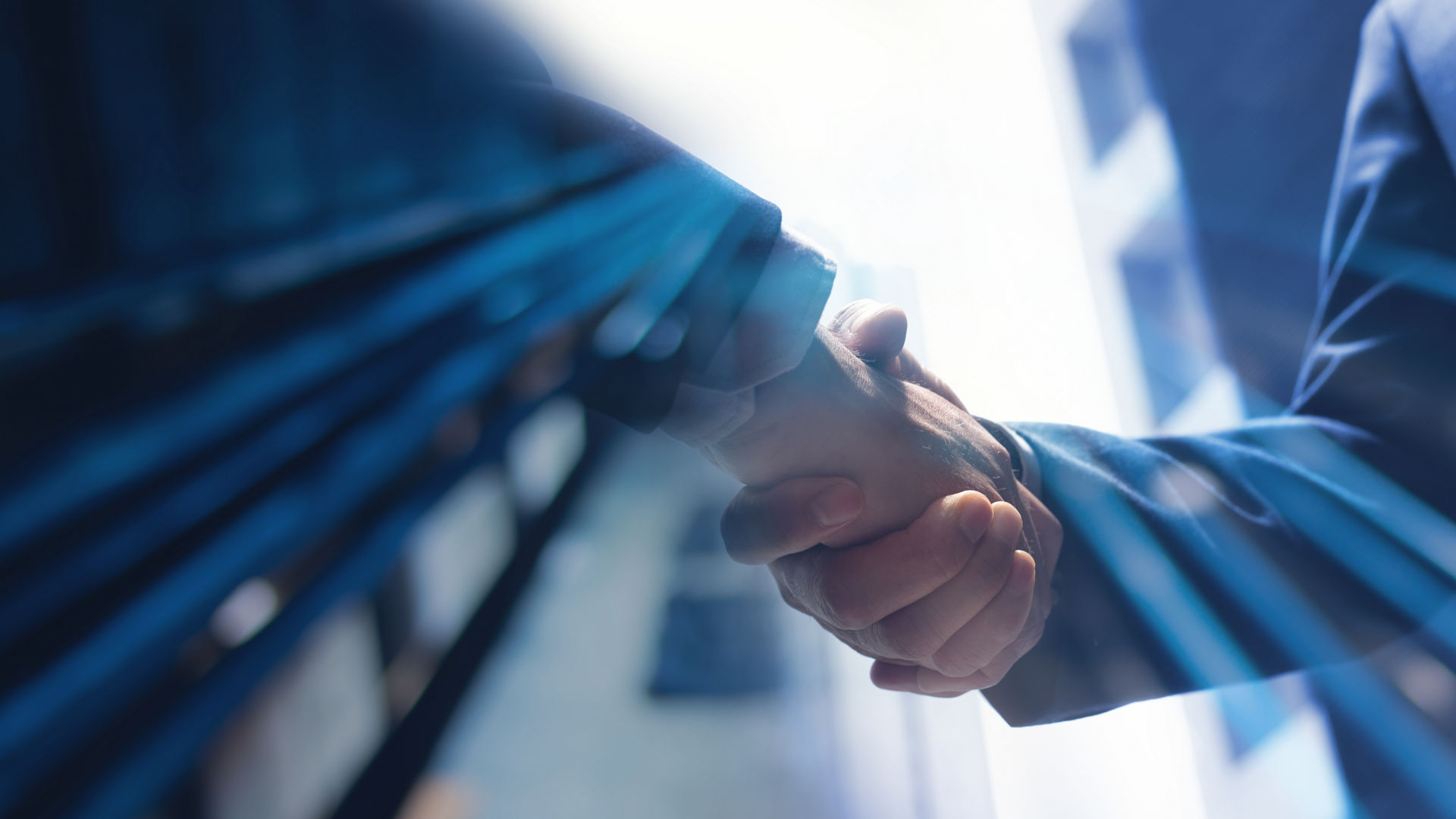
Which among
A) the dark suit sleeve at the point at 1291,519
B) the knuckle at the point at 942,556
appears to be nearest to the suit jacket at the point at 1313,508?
the dark suit sleeve at the point at 1291,519

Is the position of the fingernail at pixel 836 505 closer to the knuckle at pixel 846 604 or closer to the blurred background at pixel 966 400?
the knuckle at pixel 846 604

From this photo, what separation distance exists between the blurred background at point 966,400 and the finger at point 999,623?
383 millimetres

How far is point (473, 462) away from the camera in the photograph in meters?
0.58

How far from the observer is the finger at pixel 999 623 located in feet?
1.66

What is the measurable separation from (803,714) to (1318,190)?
1141 millimetres

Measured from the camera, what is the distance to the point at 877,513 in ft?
1.69

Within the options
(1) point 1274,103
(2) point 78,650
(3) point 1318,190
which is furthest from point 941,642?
(1) point 1274,103

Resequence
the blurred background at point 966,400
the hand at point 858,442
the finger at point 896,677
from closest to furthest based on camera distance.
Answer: the hand at point 858,442 < the finger at point 896,677 < the blurred background at point 966,400

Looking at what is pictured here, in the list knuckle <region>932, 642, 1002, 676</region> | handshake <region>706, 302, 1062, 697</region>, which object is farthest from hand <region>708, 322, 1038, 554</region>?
knuckle <region>932, 642, 1002, 676</region>

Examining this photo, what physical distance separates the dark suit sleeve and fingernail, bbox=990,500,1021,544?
0.58 ft

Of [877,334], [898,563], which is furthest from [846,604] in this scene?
[877,334]

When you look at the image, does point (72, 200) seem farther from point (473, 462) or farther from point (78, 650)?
point (473, 462)

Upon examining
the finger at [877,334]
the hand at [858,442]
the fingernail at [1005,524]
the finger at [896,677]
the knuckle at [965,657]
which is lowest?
the finger at [896,677]

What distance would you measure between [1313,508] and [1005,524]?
41 centimetres
